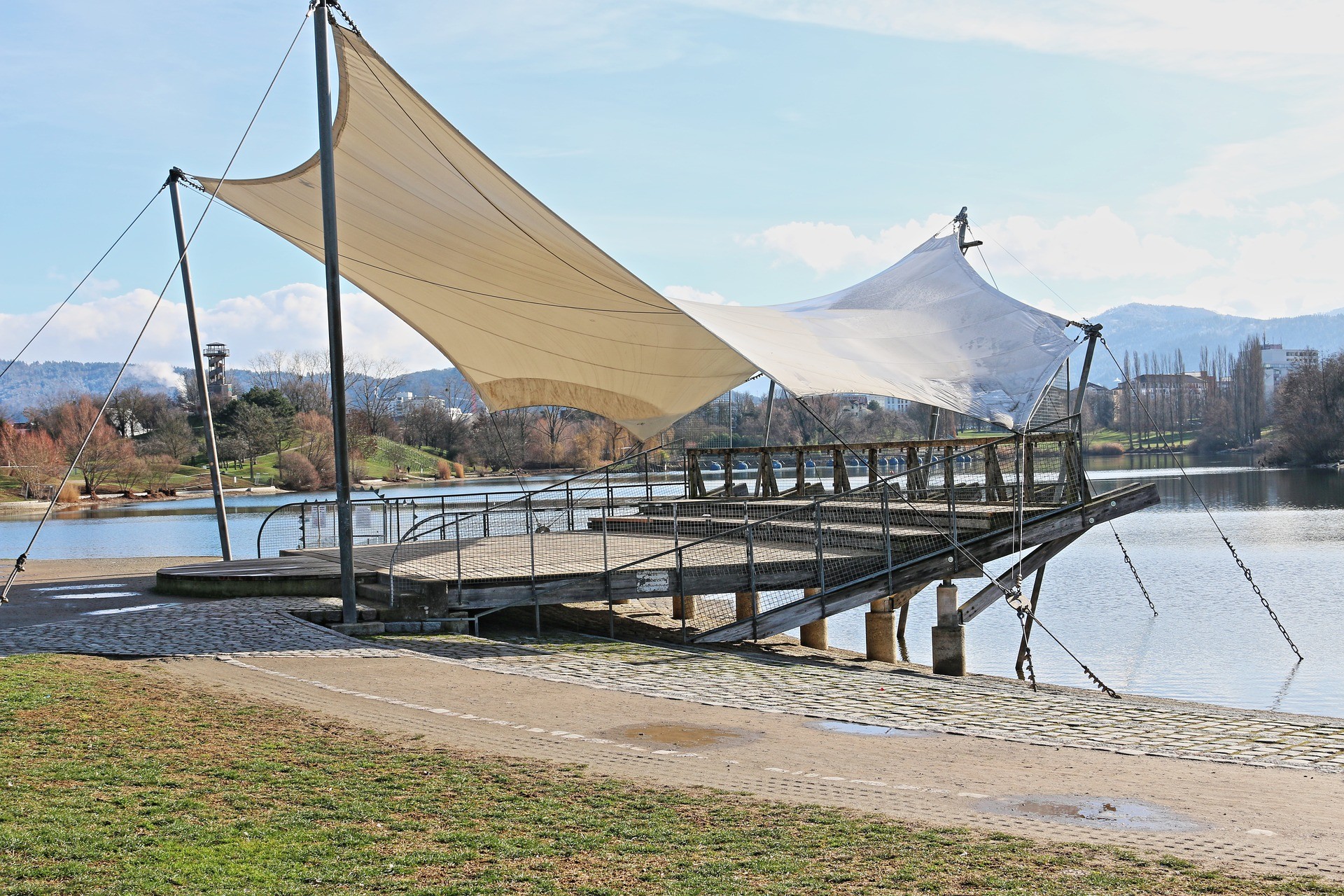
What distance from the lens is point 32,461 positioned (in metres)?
81.5

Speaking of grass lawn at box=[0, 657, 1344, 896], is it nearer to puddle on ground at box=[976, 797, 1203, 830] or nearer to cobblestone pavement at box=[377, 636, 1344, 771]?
puddle on ground at box=[976, 797, 1203, 830]

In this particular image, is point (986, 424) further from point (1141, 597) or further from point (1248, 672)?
point (1141, 597)

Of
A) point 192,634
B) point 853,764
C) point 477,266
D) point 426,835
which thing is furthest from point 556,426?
point 426,835

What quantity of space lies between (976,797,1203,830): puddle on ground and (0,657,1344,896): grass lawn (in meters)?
0.59

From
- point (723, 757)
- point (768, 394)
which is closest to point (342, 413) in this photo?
point (723, 757)

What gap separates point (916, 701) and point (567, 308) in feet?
32.1

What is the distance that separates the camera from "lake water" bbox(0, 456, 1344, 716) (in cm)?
1585

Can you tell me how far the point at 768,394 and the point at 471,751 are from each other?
16.2m

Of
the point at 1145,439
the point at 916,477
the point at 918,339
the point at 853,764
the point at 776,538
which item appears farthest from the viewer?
the point at 1145,439

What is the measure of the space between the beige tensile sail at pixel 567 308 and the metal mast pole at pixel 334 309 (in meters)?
0.40

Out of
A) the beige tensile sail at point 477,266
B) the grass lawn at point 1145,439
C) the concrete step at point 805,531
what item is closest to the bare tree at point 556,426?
the beige tensile sail at point 477,266

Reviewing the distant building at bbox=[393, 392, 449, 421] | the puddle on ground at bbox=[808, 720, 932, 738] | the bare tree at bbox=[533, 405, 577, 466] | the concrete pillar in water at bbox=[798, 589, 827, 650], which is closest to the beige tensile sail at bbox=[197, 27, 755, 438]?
the concrete pillar in water at bbox=[798, 589, 827, 650]

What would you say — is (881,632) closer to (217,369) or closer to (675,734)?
(675,734)

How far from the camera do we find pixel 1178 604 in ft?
73.4
